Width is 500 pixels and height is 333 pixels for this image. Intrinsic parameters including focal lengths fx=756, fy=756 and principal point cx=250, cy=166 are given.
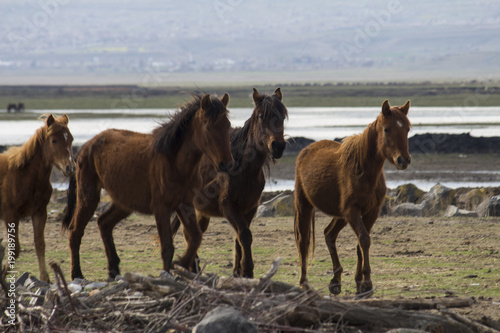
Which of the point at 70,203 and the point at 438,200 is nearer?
the point at 70,203

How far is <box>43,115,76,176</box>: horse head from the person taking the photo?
28.5 ft

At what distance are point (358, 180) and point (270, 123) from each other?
1143 mm

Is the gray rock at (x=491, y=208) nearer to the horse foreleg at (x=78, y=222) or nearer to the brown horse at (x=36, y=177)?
the horse foreleg at (x=78, y=222)

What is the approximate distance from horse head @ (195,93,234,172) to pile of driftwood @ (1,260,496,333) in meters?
1.73

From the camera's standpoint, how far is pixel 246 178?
27.8 feet

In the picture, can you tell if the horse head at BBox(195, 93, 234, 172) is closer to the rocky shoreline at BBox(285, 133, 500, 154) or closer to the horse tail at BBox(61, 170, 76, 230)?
the horse tail at BBox(61, 170, 76, 230)

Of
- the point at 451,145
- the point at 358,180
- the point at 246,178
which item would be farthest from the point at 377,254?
the point at 451,145

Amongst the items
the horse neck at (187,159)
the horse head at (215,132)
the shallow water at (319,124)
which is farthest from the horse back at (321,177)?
the shallow water at (319,124)

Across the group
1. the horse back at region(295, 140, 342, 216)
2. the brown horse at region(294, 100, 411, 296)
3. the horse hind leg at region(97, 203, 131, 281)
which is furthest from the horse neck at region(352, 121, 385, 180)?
the horse hind leg at region(97, 203, 131, 281)

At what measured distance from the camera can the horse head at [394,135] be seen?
25.9ft

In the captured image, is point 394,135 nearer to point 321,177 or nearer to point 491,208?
point 321,177

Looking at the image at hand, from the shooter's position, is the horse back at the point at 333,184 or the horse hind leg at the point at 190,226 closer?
the horse hind leg at the point at 190,226

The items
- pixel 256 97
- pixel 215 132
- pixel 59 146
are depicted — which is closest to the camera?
pixel 215 132

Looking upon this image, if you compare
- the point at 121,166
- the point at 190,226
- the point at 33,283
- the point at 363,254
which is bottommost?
the point at 33,283
